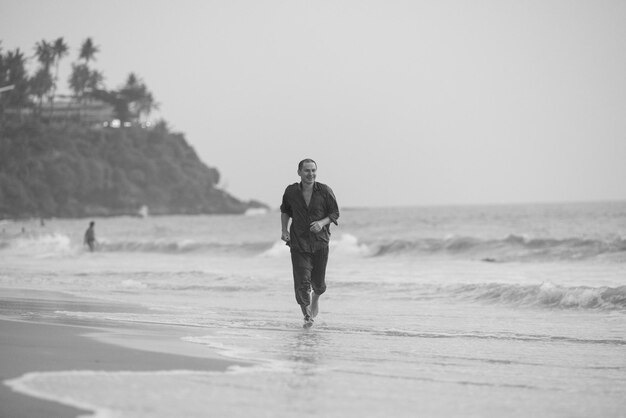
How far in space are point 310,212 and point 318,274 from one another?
629 millimetres

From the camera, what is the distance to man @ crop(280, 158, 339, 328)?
7.67 meters

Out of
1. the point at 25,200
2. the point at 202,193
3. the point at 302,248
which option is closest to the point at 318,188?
the point at 302,248

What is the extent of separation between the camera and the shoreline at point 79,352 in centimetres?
368

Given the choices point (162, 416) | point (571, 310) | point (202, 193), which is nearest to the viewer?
point (162, 416)

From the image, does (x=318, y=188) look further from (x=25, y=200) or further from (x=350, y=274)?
(x=25, y=200)

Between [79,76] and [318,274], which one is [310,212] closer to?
[318,274]

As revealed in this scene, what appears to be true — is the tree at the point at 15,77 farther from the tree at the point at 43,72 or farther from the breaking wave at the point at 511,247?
the breaking wave at the point at 511,247

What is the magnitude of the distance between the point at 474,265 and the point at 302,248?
12690 millimetres

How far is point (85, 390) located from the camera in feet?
13.0

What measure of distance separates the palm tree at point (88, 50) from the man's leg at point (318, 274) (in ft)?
361

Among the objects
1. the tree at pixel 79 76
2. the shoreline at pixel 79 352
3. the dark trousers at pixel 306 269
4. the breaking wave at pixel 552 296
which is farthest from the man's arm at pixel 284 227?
the tree at pixel 79 76

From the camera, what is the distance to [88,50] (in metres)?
112

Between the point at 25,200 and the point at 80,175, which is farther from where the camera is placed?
the point at 80,175

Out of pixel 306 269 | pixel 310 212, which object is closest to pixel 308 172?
pixel 310 212
